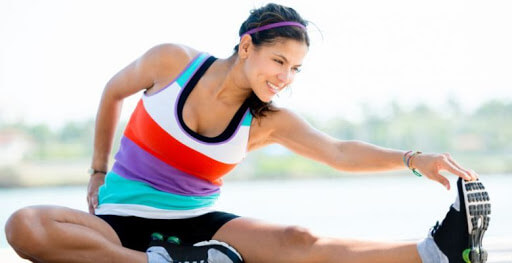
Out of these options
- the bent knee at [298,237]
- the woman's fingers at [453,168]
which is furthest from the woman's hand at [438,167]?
the bent knee at [298,237]

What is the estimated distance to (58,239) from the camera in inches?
62.0

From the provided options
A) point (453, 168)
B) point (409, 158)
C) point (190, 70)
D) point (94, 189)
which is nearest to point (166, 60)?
point (190, 70)

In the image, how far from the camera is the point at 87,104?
14586mm

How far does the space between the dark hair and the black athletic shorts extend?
0.35m

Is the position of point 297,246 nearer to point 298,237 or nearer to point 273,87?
point 298,237

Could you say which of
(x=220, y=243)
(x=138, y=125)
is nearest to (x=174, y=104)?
(x=138, y=125)

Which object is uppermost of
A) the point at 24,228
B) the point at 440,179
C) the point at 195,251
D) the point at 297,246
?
the point at 440,179

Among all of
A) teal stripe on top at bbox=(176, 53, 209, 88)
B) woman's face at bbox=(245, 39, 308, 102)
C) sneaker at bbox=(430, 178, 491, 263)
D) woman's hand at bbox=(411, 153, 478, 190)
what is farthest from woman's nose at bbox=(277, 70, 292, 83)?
sneaker at bbox=(430, 178, 491, 263)

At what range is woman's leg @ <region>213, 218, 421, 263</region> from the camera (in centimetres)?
167

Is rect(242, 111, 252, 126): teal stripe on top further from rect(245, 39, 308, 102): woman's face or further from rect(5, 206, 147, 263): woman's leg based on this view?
rect(5, 206, 147, 263): woman's leg

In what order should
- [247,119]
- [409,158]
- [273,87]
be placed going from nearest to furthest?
1. [409,158]
2. [273,87]
3. [247,119]

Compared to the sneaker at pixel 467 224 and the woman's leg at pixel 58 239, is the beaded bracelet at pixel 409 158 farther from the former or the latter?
the woman's leg at pixel 58 239

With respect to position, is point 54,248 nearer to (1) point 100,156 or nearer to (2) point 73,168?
(1) point 100,156

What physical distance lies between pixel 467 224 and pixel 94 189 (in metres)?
1.15
